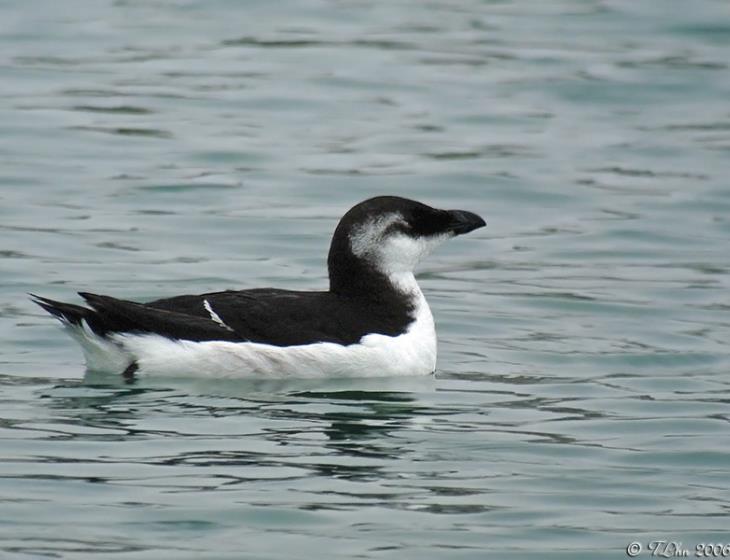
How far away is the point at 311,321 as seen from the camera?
32.8ft

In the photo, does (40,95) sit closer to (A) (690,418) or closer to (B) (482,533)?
(A) (690,418)

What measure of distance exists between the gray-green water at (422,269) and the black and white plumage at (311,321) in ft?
0.48

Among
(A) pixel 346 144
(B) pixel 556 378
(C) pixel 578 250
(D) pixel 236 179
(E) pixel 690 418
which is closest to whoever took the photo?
(E) pixel 690 418

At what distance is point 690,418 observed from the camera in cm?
954

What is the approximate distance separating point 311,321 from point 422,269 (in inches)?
143

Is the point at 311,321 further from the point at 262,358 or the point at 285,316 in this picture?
the point at 262,358

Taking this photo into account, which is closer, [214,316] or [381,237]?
[214,316]

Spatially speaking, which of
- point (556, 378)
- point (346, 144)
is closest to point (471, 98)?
point (346, 144)

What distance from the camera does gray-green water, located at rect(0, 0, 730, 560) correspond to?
778 centimetres

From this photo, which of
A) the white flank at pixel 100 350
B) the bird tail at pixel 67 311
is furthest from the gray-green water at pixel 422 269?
the bird tail at pixel 67 311

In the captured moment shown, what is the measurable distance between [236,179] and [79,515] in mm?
8315

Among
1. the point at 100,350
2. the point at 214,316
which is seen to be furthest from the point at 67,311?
the point at 214,316

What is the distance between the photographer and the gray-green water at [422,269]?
7.78 m

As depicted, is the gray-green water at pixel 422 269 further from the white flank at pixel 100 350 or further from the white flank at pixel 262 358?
the white flank at pixel 100 350
